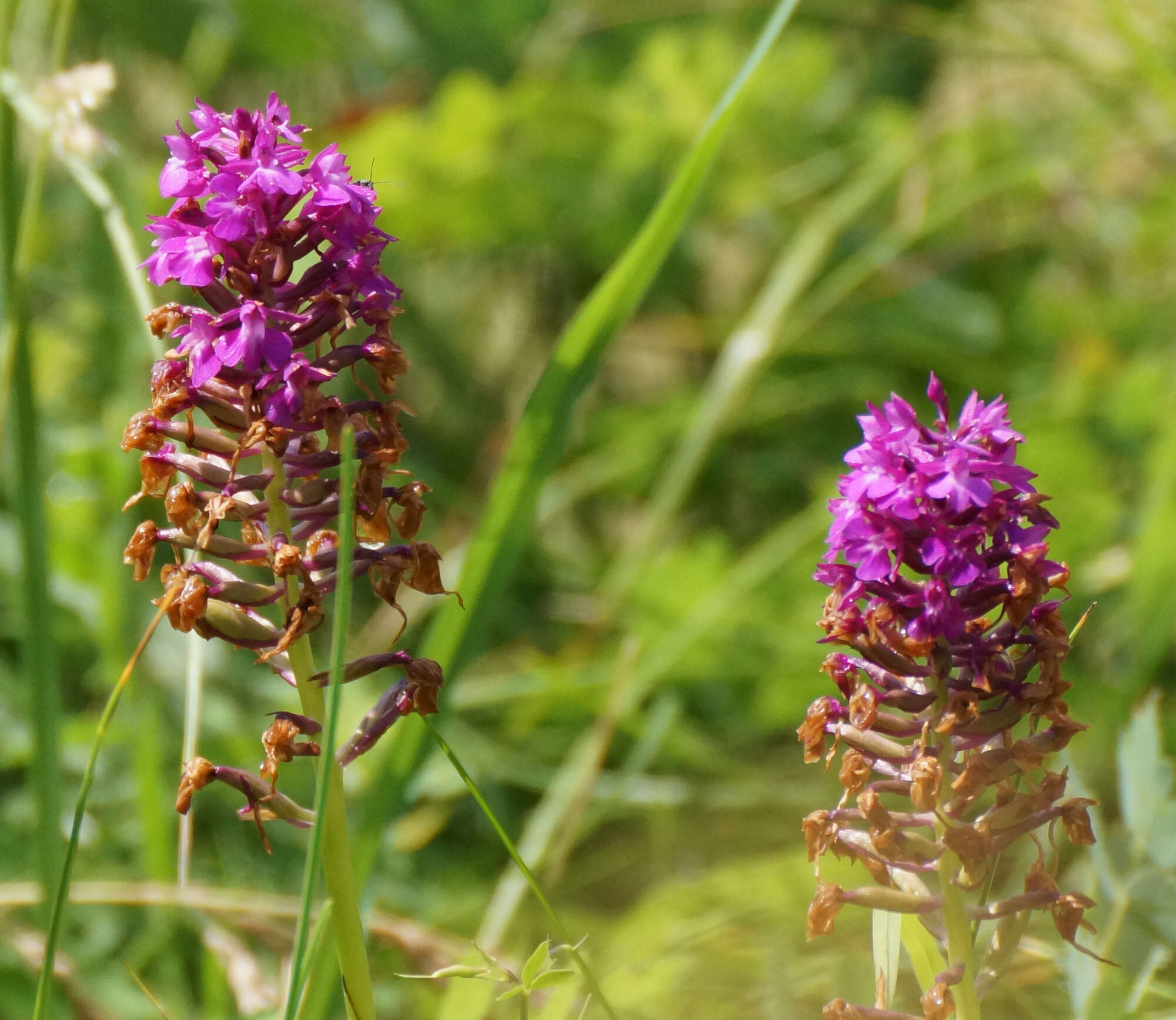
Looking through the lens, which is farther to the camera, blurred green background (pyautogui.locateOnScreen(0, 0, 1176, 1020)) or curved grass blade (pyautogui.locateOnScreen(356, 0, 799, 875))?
blurred green background (pyautogui.locateOnScreen(0, 0, 1176, 1020))

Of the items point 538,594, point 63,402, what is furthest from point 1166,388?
point 63,402

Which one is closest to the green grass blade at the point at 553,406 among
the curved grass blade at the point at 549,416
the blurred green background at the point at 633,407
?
the curved grass blade at the point at 549,416

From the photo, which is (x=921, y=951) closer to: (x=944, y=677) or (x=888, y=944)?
(x=888, y=944)

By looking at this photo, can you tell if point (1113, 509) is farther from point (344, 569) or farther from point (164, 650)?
point (344, 569)

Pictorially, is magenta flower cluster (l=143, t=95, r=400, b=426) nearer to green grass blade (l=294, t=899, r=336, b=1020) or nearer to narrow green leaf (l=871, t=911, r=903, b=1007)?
green grass blade (l=294, t=899, r=336, b=1020)

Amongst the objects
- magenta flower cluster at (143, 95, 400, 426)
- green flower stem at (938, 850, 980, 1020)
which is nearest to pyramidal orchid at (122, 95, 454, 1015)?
magenta flower cluster at (143, 95, 400, 426)

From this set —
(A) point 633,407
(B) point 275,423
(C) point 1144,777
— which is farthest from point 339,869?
(A) point 633,407

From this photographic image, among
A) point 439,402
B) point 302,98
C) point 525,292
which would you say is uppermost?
point 302,98
